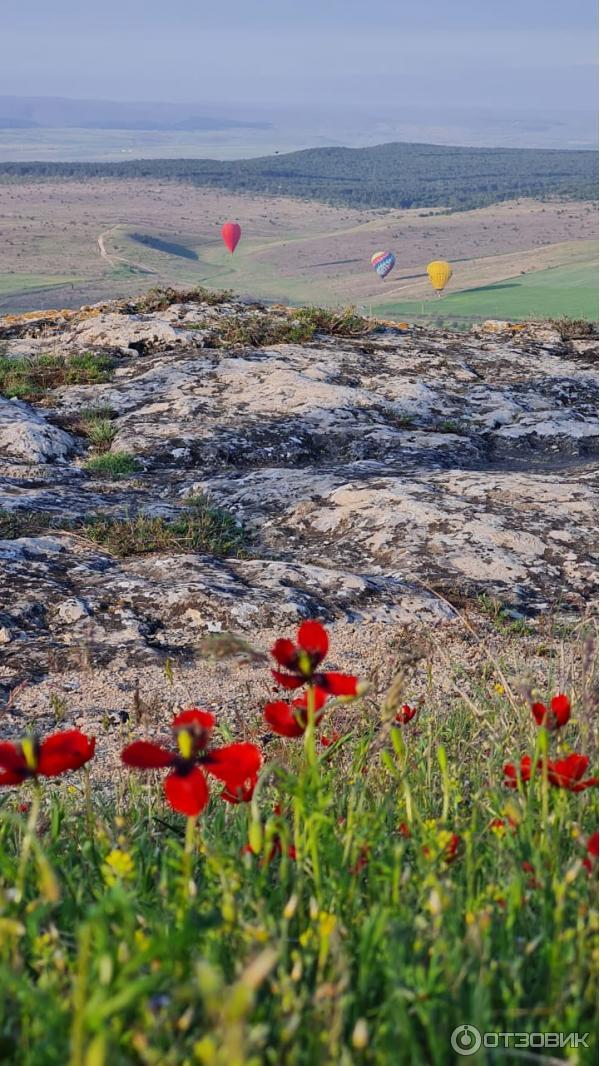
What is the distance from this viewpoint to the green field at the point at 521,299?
8856 cm

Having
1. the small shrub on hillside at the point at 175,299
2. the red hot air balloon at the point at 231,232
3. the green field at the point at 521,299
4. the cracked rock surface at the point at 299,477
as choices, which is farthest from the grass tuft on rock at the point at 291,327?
the red hot air balloon at the point at 231,232

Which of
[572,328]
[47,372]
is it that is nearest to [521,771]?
[47,372]

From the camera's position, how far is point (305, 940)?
147 centimetres

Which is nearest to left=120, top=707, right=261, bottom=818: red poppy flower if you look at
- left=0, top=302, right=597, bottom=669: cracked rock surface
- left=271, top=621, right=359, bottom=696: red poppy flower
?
left=271, top=621, right=359, bottom=696: red poppy flower

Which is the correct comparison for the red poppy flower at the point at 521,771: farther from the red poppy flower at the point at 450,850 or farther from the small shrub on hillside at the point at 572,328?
the small shrub on hillside at the point at 572,328

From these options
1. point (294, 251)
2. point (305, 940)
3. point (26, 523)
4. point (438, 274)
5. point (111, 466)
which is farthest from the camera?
point (294, 251)

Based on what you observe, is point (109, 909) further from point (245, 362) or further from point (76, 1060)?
point (245, 362)

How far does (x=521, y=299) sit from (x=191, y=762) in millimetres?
99734

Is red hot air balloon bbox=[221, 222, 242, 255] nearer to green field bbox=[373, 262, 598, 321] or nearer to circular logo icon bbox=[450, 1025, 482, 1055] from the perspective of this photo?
green field bbox=[373, 262, 598, 321]

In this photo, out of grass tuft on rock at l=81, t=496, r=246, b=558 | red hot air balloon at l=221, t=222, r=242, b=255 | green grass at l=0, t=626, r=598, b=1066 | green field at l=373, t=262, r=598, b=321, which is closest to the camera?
green grass at l=0, t=626, r=598, b=1066

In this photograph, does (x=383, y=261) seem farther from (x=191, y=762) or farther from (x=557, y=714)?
(x=191, y=762)

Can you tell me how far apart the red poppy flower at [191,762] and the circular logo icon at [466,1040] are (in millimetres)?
487

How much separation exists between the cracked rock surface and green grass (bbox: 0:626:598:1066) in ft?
2.95

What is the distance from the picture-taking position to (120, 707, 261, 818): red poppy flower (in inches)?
58.6
